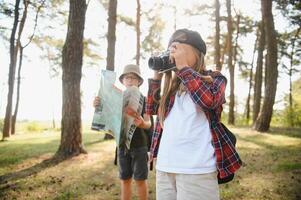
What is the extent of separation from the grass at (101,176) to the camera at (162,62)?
3.37m

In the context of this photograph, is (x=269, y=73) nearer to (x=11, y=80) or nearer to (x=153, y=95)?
(x=153, y=95)

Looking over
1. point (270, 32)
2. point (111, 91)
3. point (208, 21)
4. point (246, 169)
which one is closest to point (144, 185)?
point (111, 91)

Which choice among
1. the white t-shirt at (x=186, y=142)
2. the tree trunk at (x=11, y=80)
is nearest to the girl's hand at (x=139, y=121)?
the white t-shirt at (x=186, y=142)

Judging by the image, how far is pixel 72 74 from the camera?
26.6 ft

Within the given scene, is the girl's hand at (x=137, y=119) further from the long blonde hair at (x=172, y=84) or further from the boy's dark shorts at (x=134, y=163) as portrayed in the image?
the long blonde hair at (x=172, y=84)

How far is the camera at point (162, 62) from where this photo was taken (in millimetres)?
2338

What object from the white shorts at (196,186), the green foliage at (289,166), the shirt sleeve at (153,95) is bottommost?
the green foliage at (289,166)

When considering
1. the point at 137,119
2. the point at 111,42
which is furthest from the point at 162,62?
the point at 111,42

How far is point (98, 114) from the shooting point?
385cm

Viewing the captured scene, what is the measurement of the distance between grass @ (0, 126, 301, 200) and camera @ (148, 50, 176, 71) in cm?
337

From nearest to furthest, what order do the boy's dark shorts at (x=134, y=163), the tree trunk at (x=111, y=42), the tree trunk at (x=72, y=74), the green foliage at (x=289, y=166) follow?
the boy's dark shorts at (x=134, y=163)
the green foliage at (x=289, y=166)
the tree trunk at (x=72, y=74)
the tree trunk at (x=111, y=42)

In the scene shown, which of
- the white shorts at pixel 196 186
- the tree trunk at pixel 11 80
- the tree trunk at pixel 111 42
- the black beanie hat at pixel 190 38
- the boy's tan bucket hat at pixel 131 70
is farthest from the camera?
the tree trunk at pixel 11 80

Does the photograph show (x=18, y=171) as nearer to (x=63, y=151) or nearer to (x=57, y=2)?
(x=63, y=151)

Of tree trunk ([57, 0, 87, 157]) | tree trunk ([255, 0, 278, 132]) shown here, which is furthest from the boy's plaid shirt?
tree trunk ([255, 0, 278, 132])
